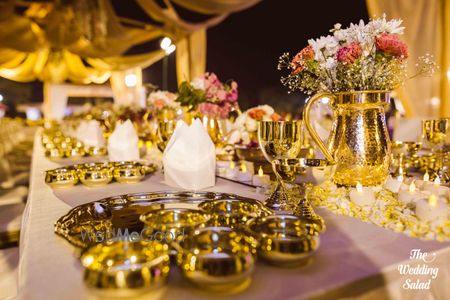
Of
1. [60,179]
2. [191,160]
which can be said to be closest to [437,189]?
[191,160]

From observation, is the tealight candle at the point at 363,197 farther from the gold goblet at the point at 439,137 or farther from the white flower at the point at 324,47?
the gold goblet at the point at 439,137

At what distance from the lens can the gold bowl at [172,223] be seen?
2.26ft

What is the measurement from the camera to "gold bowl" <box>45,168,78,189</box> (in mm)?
1312

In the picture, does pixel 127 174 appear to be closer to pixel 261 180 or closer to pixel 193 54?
pixel 261 180

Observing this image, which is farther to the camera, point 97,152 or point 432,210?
point 97,152

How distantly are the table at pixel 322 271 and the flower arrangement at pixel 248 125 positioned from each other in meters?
1.16

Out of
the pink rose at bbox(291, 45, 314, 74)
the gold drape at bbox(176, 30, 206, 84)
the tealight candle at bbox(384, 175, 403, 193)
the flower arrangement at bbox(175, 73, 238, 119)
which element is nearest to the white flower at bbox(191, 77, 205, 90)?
the flower arrangement at bbox(175, 73, 238, 119)

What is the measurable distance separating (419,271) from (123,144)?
1.60 metres

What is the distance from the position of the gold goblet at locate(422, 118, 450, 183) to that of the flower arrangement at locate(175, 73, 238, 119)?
1.03 metres

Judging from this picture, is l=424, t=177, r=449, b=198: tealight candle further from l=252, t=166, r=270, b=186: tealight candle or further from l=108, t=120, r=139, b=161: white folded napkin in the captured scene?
l=108, t=120, r=139, b=161: white folded napkin

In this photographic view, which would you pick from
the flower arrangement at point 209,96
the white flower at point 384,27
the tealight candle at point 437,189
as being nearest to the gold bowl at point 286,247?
the tealight candle at point 437,189

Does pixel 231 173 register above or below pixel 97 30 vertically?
below

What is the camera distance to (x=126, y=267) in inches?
22.7

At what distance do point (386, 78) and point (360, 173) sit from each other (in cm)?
33
